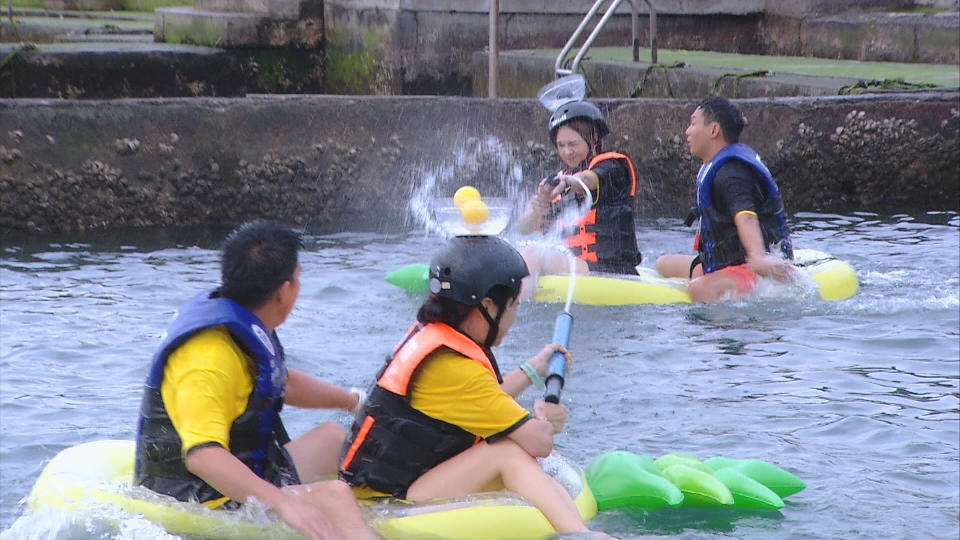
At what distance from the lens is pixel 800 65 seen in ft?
48.1

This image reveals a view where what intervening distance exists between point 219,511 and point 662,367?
11.3ft

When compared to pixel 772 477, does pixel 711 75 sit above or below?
above

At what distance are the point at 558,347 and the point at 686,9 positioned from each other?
13.0 meters

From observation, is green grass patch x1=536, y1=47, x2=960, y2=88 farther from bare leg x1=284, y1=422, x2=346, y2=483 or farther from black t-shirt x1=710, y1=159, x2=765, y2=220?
bare leg x1=284, y1=422, x2=346, y2=483

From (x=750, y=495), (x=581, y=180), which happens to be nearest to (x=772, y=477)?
(x=750, y=495)

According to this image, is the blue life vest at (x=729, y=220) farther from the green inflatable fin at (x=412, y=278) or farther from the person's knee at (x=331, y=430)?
the person's knee at (x=331, y=430)

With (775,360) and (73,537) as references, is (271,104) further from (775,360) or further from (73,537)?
(73,537)

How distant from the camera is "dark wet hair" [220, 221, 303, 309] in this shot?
403cm

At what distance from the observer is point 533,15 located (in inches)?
649

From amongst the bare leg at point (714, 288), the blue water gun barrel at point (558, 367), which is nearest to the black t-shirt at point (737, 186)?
the bare leg at point (714, 288)

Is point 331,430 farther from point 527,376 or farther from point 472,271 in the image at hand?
point 472,271

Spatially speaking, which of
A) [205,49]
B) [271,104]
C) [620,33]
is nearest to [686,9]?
[620,33]

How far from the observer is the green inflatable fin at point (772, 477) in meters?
4.96

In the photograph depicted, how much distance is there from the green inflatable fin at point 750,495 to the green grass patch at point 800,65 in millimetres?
8363
